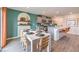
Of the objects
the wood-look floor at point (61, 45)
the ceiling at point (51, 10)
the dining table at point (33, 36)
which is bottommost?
the wood-look floor at point (61, 45)

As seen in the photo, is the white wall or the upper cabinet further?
the white wall

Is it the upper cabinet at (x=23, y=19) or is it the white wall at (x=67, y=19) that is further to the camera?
the white wall at (x=67, y=19)

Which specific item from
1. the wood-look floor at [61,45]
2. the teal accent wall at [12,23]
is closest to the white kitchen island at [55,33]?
the wood-look floor at [61,45]

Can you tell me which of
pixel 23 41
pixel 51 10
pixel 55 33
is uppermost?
pixel 51 10

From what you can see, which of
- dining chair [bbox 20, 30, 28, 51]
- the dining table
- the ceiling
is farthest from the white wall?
dining chair [bbox 20, 30, 28, 51]

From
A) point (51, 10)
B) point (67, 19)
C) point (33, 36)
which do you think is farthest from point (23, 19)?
point (67, 19)

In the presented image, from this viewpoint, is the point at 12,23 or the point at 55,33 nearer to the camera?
the point at 12,23

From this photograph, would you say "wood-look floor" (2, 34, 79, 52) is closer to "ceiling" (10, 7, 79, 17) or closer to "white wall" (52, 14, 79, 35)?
"white wall" (52, 14, 79, 35)

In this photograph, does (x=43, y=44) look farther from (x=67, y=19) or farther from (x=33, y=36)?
(x=67, y=19)

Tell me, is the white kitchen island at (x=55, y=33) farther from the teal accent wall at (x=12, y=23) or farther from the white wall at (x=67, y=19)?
the teal accent wall at (x=12, y=23)
